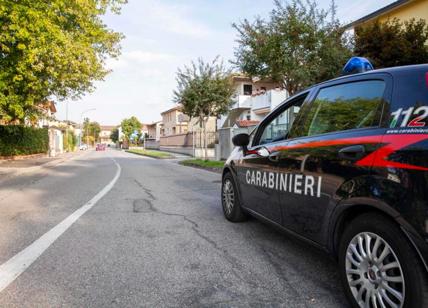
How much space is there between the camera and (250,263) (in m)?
3.79

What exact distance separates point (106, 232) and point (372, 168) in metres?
3.84

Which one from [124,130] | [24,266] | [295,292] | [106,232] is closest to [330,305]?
[295,292]

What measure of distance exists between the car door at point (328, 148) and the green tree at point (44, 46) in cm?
1235

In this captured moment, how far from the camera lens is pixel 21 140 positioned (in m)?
25.5

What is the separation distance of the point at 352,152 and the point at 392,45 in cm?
1270

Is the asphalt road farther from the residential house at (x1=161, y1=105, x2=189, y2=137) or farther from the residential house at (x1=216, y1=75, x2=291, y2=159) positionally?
the residential house at (x1=161, y1=105, x2=189, y2=137)

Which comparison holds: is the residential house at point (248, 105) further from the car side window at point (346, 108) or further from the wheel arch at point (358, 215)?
the wheel arch at point (358, 215)

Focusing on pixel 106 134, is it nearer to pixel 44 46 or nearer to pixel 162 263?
pixel 44 46

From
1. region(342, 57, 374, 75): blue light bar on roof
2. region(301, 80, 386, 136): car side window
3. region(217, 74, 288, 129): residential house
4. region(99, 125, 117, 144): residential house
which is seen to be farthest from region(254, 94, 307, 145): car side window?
region(99, 125, 117, 144): residential house

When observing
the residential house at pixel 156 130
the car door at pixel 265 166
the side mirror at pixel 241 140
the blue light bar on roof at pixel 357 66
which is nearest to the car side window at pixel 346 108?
the blue light bar on roof at pixel 357 66

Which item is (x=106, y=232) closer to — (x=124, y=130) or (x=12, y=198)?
(x=12, y=198)

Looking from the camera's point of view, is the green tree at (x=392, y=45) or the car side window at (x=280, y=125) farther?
the green tree at (x=392, y=45)

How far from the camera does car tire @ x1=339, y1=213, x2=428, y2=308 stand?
2.16 m

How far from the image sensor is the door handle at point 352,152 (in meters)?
2.60
